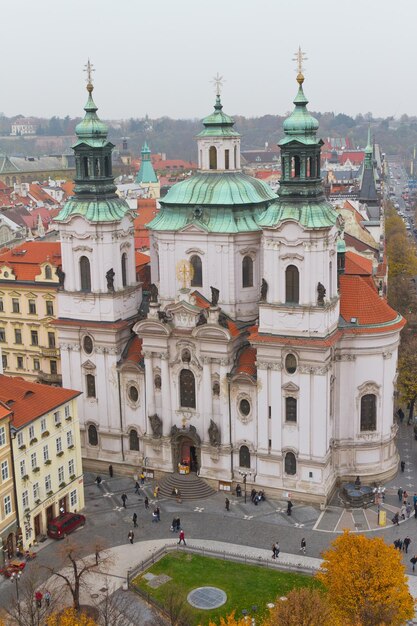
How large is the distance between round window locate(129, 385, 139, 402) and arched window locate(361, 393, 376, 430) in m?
16.3

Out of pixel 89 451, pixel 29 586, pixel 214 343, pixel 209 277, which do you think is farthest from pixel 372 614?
pixel 89 451

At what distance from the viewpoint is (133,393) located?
61.0 m

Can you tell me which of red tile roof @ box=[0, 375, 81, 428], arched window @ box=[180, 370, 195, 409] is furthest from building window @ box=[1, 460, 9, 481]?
arched window @ box=[180, 370, 195, 409]

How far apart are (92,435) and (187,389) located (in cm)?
944

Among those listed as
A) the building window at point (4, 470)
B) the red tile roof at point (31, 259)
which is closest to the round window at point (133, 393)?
the building window at point (4, 470)

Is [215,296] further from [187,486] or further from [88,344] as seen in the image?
[187,486]

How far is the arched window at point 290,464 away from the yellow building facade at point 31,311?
26.4m

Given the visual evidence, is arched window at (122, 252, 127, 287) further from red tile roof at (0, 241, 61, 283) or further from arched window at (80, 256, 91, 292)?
red tile roof at (0, 241, 61, 283)

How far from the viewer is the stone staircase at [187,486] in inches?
2272

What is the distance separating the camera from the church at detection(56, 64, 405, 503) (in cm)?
5328

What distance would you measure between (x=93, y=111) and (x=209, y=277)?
14338mm

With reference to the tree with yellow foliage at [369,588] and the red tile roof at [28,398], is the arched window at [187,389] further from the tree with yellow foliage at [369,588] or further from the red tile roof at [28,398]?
the tree with yellow foliage at [369,588]

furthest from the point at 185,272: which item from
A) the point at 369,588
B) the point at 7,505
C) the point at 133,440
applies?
the point at 369,588

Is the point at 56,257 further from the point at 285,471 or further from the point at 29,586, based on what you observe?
the point at 29,586
